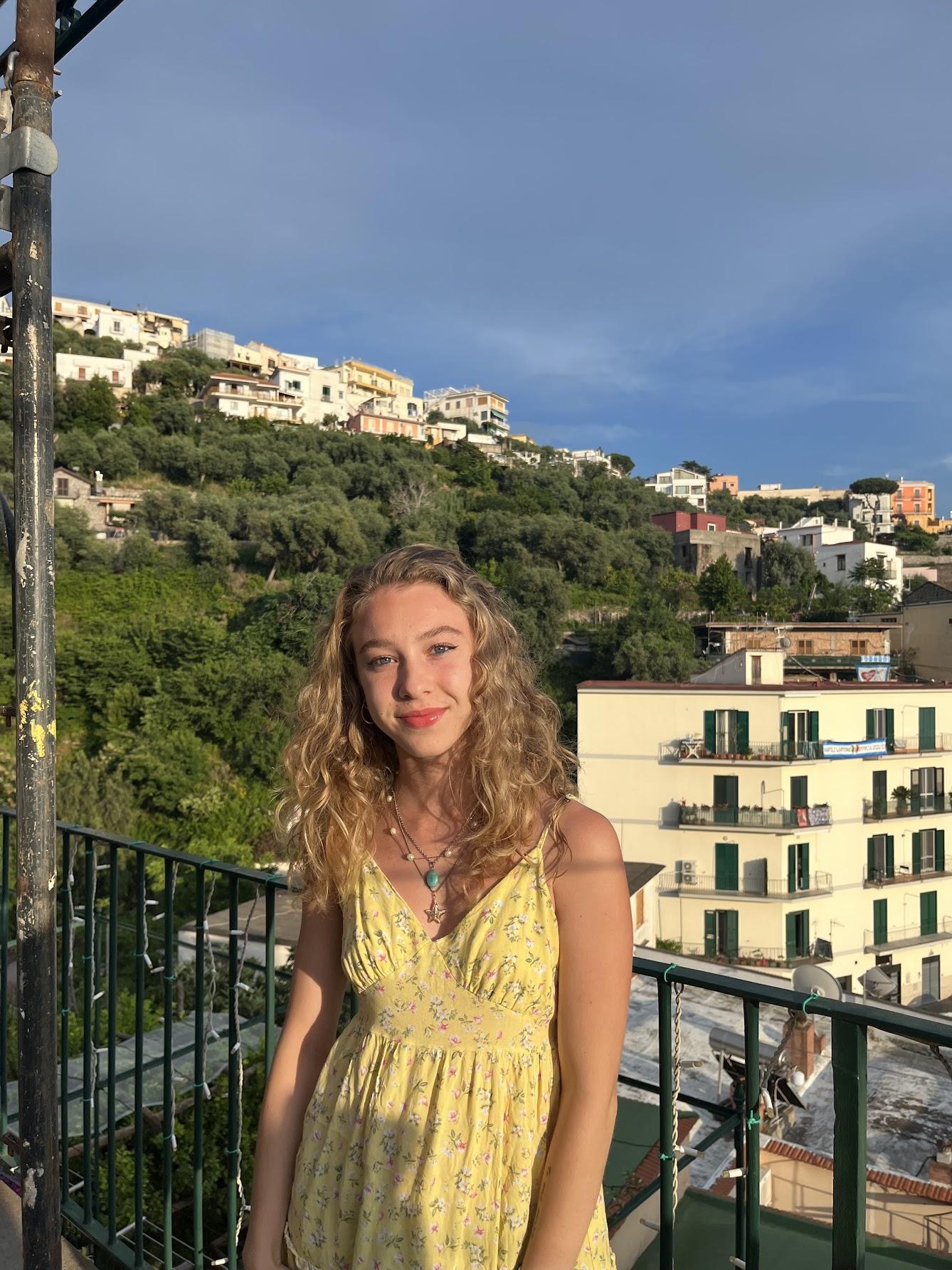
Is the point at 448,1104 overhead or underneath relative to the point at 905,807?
overhead

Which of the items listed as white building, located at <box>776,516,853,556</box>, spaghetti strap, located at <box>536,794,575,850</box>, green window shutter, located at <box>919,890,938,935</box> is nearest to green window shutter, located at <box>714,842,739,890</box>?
green window shutter, located at <box>919,890,938,935</box>

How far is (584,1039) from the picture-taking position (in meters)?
1.28

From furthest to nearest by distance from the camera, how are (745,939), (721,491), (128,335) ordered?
(721,491)
(128,335)
(745,939)

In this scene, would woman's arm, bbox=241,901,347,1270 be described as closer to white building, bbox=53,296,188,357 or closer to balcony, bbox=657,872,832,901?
balcony, bbox=657,872,832,901

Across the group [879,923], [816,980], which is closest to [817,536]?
[879,923]

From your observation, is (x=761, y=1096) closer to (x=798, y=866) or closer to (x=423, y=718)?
(x=423, y=718)

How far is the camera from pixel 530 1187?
50.9 inches

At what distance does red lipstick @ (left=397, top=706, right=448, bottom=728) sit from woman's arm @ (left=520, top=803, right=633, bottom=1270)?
33 centimetres

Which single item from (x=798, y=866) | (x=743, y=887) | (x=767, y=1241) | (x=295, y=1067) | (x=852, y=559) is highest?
(x=852, y=559)

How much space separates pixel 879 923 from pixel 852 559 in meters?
35.7

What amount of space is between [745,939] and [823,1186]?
42.8 ft

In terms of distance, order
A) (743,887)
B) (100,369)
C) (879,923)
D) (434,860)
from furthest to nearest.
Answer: (100,369)
(879,923)
(743,887)
(434,860)

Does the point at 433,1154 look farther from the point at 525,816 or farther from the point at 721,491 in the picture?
the point at 721,491

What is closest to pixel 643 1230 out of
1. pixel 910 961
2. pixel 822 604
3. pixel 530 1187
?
pixel 530 1187
